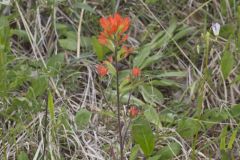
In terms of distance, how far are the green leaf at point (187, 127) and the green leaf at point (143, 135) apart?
0.12 m

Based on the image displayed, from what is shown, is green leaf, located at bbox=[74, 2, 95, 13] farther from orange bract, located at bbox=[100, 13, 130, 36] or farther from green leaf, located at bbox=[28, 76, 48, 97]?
orange bract, located at bbox=[100, 13, 130, 36]

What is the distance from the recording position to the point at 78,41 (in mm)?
2225

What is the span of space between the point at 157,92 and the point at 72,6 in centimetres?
52

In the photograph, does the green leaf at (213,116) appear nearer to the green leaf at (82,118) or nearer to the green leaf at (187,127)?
the green leaf at (187,127)

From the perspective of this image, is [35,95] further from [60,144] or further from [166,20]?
[166,20]

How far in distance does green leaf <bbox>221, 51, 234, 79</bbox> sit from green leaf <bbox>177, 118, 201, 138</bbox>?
0.28 m

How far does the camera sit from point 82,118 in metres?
1.92

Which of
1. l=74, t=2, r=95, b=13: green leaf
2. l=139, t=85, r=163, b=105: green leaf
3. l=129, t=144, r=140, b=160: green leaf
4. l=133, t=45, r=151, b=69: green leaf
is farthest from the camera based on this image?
l=74, t=2, r=95, b=13: green leaf

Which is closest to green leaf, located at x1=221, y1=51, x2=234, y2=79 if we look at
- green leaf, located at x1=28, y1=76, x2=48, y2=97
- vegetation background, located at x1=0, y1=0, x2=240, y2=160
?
vegetation background, located at x1=0, y1=0, x2=240, y2=160

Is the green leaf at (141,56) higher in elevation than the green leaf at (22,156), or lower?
higher

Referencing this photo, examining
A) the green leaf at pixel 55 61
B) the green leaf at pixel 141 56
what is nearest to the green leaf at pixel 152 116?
the green leaf at pixel 141 56

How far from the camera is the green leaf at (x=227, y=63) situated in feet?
6.81

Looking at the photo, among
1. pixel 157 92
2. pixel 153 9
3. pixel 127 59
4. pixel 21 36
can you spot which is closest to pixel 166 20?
pixel 153 9

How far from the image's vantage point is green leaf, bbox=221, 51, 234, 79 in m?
2.07
